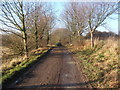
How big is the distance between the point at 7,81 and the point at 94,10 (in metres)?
15.2

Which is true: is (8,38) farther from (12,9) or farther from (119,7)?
(119,7)

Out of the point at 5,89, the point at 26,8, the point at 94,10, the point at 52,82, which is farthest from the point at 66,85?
the point at 94,10

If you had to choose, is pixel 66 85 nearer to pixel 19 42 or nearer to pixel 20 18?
pixel 20 18

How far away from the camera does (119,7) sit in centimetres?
1352

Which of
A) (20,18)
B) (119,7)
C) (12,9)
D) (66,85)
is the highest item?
(119,7)

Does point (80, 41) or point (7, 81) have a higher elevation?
point (80, 41)

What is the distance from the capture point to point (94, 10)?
48.6ft

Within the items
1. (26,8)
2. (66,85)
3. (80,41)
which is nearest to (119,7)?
(80,41)

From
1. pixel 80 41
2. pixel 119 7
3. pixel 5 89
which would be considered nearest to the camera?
pixel 5 89

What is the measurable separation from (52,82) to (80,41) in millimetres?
16836

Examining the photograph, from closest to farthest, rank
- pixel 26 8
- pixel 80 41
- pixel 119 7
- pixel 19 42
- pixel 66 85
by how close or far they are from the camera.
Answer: pixel 66 85 < pixel 26 8 < pixel 119 7 < pixel 19 42 < pixel 80 41

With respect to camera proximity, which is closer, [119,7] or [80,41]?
[119,7]

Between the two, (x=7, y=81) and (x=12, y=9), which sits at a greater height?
(x=12, y=9)

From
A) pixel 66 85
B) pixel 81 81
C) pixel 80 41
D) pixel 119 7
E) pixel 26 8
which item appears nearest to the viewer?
pixel 66 85
